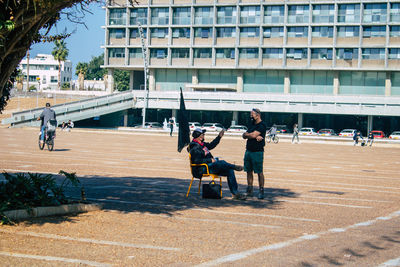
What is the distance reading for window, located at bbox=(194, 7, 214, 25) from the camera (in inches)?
3172

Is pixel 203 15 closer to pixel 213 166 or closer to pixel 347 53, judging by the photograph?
pixel 347 53

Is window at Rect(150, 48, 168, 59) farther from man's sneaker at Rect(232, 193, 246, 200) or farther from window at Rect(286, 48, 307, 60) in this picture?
man's sneaker at Rect(232, 193, 246, 200)

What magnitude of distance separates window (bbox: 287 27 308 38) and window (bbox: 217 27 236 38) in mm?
7706

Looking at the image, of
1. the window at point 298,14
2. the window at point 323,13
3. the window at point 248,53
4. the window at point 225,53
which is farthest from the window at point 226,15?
the window at point 323,13

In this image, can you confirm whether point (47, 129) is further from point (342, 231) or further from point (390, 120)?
point (390, 120)

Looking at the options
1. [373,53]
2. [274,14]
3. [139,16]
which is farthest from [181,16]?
[373,53]

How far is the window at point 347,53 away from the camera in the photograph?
74.8 meters

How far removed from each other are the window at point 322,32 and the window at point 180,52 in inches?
712

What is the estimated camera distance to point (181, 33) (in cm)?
8225

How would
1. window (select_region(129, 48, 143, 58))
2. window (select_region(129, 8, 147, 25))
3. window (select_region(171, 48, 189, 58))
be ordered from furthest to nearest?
window (select_region(129, 48, 143, 58))
window (select_region(129, 8, 147, 25))
window (select_region(171, 48, 189, 58))

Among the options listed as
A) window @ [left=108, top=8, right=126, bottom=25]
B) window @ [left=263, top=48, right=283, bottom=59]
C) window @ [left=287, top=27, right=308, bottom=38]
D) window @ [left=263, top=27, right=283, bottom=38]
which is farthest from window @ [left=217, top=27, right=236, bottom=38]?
window @ [left=108, top=8, right=126, bottom=25]

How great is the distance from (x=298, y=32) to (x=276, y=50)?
3774 mm

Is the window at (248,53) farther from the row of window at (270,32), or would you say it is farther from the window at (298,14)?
the window at (298,14)

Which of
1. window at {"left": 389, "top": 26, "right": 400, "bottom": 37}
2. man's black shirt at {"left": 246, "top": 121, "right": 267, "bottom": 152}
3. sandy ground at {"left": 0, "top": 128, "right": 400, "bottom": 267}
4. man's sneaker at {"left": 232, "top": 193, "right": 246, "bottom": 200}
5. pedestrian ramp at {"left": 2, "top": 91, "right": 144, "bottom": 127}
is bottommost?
sandy ground at {"left": 0, "top": 128, "right": 400, "bottom": 267}
